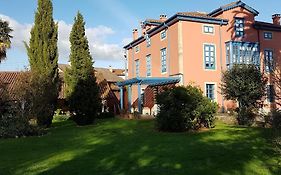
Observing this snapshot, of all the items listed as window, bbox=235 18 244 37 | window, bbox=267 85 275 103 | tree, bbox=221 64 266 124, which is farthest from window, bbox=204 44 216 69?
tree, bbox=221 64 266 124

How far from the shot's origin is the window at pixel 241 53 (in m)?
28.0

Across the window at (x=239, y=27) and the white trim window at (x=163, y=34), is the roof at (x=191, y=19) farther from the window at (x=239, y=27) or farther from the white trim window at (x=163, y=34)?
the window at (x=239, y=27)

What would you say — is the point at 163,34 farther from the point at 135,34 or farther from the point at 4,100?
the point at 4,100

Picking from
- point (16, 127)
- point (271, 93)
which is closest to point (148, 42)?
point (271, 93)

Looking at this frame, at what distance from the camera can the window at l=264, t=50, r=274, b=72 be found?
30.2m

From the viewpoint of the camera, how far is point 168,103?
52.5ft

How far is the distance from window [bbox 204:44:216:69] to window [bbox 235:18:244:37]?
2864mm

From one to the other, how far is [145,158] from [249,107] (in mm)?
11988

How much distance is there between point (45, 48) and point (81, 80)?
3.21m

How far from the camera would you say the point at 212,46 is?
1098 inches

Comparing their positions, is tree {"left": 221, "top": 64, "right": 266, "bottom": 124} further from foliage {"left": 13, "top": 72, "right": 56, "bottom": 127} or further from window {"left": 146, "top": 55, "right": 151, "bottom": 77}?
window {"left": 146, "top": 55, "right": 151, "bottom": 77}

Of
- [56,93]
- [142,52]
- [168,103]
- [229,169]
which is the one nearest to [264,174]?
[229,169]

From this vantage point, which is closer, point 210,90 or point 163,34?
point 210,90

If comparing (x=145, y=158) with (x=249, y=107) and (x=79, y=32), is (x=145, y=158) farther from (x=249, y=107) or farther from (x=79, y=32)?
(x=79, y=32)
